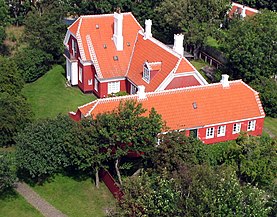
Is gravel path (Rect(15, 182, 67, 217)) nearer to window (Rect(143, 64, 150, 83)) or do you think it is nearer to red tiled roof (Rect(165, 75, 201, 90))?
red tiled roof (Rect(165, 75, 201, 90))

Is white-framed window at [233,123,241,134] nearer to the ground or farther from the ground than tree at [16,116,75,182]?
nearer to the ground

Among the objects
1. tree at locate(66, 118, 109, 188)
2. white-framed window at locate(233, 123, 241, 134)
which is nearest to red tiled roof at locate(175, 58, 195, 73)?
white-framed window at locate(233, 123, 241, 134)

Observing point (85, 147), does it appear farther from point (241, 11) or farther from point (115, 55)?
point (241, 11)

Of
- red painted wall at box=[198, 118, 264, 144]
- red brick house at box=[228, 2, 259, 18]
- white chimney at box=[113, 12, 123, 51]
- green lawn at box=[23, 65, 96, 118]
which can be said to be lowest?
green lawn at box=[23, 65, 96, 118]

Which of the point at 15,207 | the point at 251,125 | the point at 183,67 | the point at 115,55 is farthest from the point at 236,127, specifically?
the point at 15,207

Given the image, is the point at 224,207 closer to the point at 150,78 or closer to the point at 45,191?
the point at 45,191

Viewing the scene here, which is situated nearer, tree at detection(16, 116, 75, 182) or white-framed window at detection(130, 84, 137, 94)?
tree at detection(16, 116, 75, 182)

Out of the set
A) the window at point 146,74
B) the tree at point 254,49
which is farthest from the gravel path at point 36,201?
the tree at point 254,49

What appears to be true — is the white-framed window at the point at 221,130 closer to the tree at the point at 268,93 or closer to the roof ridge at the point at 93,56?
the tree at the point at 268,93
